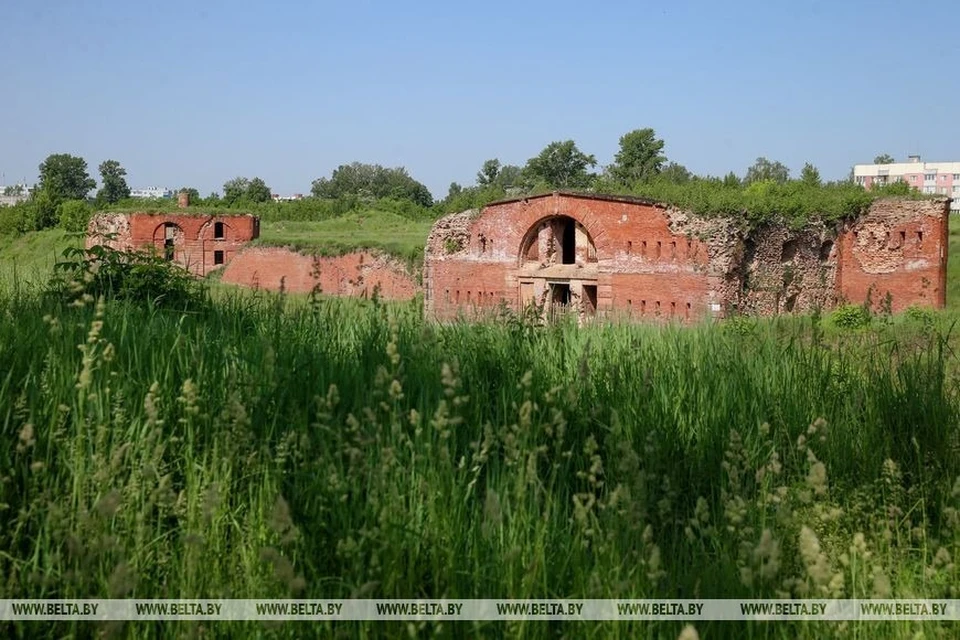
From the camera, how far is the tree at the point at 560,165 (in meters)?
71.8

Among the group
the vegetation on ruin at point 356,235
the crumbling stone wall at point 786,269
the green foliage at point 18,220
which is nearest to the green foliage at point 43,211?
the green foliage at point 18,220

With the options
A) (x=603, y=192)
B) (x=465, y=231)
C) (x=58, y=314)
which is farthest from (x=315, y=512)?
(x=465, y=231)

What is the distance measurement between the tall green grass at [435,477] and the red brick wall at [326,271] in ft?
75.9

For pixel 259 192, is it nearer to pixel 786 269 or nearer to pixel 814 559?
pixel 786 269

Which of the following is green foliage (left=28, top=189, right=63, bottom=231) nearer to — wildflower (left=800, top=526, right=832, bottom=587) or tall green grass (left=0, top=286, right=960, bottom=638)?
tall green grass (left=0, top=286, right=960, bottom=638)

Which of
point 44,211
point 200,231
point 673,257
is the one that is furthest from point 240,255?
point 673,257

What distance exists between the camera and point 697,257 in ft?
70.4

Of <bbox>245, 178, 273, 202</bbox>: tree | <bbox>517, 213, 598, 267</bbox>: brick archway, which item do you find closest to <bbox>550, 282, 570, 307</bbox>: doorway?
<bbox>517, 213, 598, 267</bbox>: brick archway

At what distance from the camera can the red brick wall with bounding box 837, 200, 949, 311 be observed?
73.8 ft

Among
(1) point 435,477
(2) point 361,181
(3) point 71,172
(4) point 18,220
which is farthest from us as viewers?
(2) point 361,181

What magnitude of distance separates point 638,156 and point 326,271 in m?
33.5

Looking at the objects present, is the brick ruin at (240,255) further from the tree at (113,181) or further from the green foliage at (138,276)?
the tree at (113,181)

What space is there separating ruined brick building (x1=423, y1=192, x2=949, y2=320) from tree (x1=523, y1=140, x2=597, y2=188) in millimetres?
46448

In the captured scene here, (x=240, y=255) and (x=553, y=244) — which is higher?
(x=553, y=244)
